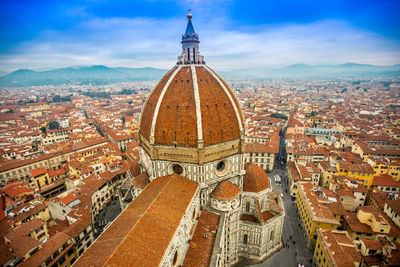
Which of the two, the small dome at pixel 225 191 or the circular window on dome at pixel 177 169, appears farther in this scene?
the circular window on dome at pixel 177 169

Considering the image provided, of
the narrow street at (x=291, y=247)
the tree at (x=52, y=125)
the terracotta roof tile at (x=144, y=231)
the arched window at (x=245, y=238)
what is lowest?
the narrow street at (x=291, y=247)

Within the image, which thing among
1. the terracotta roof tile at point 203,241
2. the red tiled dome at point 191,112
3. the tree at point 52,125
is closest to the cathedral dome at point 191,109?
the red tiled dome at point 191,112

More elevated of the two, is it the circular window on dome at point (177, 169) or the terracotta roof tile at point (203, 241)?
the circular window on dome at point (177, 169)

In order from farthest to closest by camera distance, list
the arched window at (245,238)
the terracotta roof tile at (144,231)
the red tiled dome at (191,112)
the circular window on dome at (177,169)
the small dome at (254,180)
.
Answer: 1. the arched window at (245,238)
2. the small dome at (254,180)
3. the circular window on dome at (177,169)
4. the red tiled dome at (191,112)
5. the terracotta roof tile at (144,231)

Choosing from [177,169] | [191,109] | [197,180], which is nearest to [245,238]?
[197,180]

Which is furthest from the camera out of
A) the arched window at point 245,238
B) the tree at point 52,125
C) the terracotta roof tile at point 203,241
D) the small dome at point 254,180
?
the tree at point 52,125

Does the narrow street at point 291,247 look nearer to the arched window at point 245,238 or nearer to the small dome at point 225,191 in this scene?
the arched window at point 245,238
